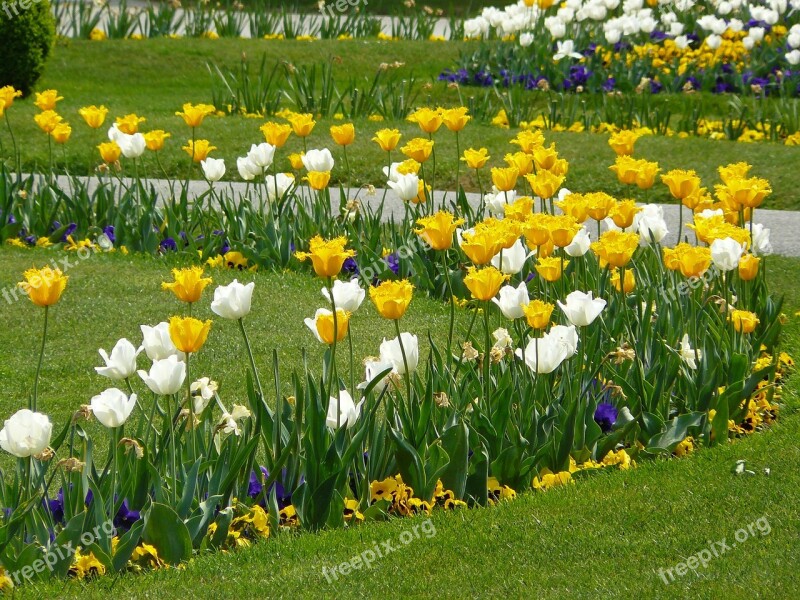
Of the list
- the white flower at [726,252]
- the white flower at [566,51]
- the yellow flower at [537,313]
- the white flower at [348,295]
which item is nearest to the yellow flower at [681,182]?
the white flower at [726,252]

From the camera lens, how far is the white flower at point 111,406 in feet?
10.1

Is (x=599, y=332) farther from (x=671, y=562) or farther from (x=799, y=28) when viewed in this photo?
(x=799, y=28)

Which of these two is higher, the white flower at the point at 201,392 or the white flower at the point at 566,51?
the white flower at the point at 566,51

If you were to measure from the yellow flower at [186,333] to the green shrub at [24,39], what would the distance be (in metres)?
8.19

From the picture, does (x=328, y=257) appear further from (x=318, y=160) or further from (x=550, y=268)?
(x=318, y=160)

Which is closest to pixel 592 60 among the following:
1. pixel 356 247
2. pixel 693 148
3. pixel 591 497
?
pixel 693 148

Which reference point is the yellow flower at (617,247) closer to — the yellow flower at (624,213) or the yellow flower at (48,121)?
the yellow flower at (624,213)

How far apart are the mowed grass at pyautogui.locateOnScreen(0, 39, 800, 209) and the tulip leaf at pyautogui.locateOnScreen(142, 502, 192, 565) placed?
139 inches

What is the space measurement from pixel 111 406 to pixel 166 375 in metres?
0.16

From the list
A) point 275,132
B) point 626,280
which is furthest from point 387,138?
point 626,280

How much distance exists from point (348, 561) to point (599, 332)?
4.87 feet

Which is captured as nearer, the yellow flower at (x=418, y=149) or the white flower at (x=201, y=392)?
the white flower at (x=201, y=392)

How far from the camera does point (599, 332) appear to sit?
169 inches

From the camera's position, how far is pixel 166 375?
10.3 ft
